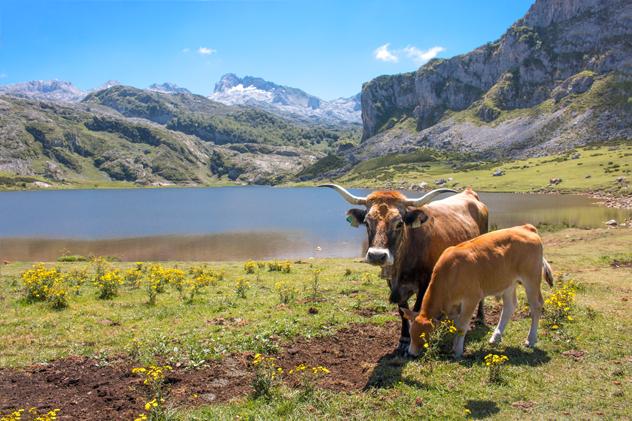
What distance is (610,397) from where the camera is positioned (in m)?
7.64

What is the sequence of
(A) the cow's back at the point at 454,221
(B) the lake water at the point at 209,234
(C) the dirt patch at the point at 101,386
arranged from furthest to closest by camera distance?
1. (B) the lake water at the point at 209,234
2. (A) the cow's back at the point at 454,221
3. (C) the dirt patch at the point at 101,386

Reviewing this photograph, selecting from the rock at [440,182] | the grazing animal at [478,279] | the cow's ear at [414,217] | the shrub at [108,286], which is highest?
the rock at [440,182]

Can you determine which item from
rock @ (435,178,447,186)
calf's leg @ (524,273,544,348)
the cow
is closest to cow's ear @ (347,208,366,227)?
the cow

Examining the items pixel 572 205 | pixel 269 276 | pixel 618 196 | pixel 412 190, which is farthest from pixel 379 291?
pixel 412 190

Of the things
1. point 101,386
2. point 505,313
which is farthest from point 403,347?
point 101,386

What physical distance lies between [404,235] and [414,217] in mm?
548

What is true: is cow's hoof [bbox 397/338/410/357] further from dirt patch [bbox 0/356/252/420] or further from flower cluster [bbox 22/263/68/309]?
flower cluster [bbox 22/263/68/309]

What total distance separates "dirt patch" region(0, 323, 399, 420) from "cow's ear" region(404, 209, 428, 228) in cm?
342

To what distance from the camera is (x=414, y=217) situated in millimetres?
9766

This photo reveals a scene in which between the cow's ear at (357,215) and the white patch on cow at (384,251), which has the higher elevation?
the cow's ear at (357,215)

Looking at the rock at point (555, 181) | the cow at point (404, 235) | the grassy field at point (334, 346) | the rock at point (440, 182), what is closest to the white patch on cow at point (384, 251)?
the cow at point (404, 235)

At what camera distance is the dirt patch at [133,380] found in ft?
26.1

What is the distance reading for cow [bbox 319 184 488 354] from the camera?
29.8 feet

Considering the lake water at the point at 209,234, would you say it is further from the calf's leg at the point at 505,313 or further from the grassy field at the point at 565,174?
the grassy field at the point at 565,174
